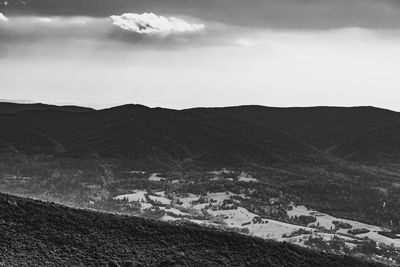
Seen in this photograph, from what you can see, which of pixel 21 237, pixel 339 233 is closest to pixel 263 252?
pixel 21 237

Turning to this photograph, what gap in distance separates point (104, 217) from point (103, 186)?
14367 cm

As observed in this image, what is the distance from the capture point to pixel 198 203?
172m

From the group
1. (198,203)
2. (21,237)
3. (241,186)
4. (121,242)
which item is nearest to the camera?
(21,237)

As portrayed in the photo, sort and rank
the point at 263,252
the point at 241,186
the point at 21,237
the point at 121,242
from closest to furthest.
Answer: the point at 21,237, the point at 121,242, the point at 263,252, the point at 241,186

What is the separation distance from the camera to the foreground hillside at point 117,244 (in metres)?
47.9

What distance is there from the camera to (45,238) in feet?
164

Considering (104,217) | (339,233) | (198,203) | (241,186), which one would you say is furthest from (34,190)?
(104,217)

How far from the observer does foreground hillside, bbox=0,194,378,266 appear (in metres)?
47.9

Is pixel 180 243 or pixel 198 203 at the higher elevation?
pixel 180 243

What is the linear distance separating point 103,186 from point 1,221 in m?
148

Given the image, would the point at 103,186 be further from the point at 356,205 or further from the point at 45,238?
the point at 45,238

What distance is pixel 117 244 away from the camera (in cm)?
5197

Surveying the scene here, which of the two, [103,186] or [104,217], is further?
[103,186]

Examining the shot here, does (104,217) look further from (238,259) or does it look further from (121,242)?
(238,259)
